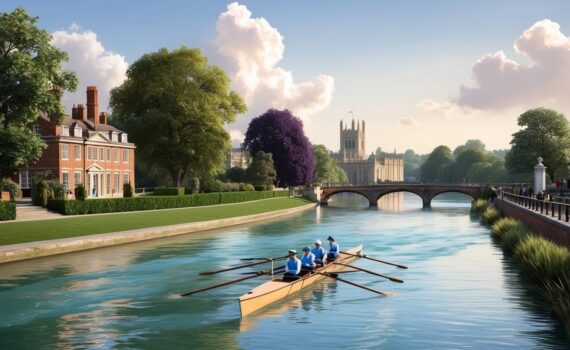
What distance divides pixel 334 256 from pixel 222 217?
3239cm

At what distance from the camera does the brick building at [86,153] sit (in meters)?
67.5

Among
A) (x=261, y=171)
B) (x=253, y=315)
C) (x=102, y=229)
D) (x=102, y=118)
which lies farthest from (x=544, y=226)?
(x=261, y=171)

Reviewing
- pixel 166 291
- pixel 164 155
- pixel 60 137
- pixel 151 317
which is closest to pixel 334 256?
pixel 166 291

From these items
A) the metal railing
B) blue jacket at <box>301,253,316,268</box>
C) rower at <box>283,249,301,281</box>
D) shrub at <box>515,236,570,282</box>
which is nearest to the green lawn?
blue jacket at <box>301,253,316,268</box>

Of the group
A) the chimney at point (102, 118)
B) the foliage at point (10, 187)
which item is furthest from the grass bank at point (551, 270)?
the chimney at point (102, 118)

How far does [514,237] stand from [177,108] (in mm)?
45819

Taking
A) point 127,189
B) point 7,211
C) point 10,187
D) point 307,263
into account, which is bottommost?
point 307,263

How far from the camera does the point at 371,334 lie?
2091 centimetres

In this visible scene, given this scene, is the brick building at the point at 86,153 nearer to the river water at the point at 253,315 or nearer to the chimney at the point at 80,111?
the chimney at the point at 80,111

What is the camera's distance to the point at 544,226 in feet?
113

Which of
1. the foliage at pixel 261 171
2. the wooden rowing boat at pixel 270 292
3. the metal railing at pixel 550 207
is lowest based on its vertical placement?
the wooden rowing boat at pixel 270 292

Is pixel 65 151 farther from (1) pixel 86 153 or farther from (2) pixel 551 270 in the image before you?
(2) pixel 551 270

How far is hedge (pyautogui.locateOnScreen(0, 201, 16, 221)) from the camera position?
1713 inches

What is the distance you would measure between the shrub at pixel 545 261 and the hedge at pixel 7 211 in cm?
3191
